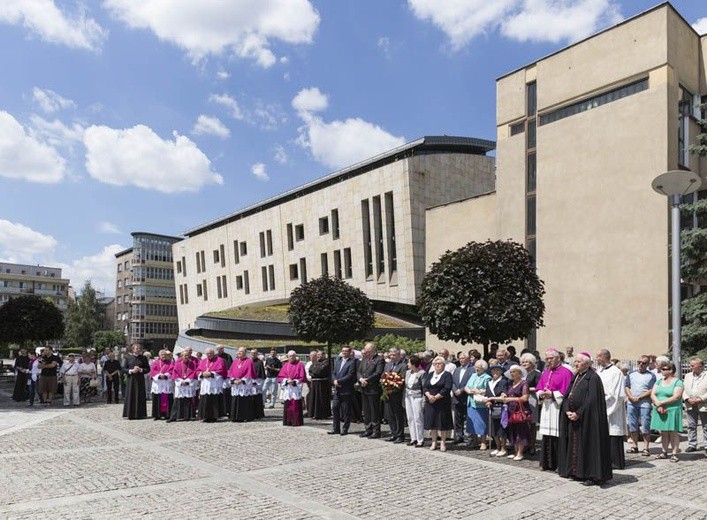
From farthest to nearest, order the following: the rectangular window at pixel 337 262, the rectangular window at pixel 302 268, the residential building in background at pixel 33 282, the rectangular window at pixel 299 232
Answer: the residential building in background at pixel 33 282 < the rectangular window at pixel 299 232 < the rectangular window at pixel 302 268 < the rectangular window at pixel 337 262

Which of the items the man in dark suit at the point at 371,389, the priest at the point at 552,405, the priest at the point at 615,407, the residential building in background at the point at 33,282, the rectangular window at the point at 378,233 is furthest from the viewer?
the residential building in background at the point at 33,282

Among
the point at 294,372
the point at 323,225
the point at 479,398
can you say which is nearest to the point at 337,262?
the point at 323,225

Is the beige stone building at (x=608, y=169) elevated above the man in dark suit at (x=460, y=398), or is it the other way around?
the beige stone building at (x=608, y=169)

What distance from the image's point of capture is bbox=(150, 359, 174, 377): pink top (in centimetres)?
1673

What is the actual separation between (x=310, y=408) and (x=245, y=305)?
152 ft

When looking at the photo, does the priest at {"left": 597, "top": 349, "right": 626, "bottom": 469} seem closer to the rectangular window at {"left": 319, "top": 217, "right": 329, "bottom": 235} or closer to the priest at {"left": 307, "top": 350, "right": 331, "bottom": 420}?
the priest at {"left": 307, "top": 350, "right": 331, "bottom": 420}

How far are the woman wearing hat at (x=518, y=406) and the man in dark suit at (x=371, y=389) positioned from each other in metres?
3.05

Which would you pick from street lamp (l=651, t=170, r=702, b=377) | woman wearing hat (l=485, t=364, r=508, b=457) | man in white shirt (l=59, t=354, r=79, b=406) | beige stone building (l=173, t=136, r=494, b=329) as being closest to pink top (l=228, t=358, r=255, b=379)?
woman wearing hat (l=485, t=364, r=508, b=457)

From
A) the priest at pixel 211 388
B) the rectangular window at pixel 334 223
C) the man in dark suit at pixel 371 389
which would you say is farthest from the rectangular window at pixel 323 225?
the man in dark suit at pixel 371 389

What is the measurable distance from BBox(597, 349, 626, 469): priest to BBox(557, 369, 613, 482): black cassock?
665 millimetres

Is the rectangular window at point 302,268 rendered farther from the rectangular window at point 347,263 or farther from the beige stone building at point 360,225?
the rectangular window at point 347,263

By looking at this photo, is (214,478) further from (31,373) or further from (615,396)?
(31,373)

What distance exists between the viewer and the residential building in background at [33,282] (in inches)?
4724

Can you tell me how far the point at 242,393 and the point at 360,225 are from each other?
109 feet
